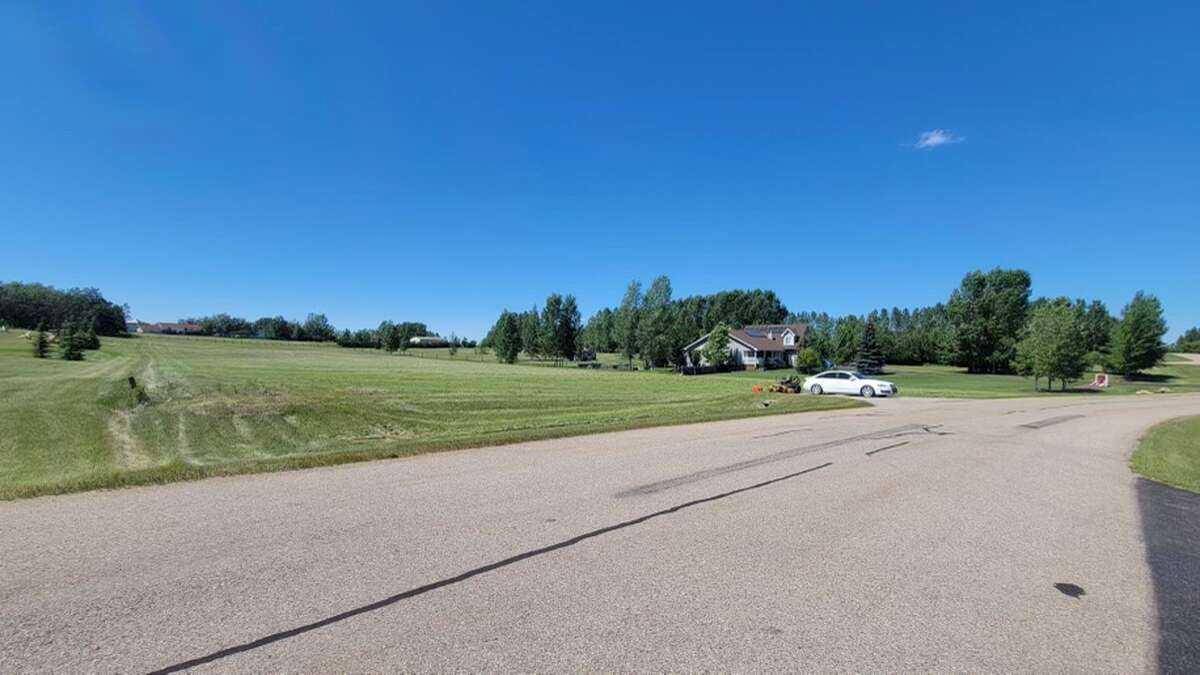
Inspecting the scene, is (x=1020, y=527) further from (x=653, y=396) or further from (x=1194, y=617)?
(x=653, y=396)

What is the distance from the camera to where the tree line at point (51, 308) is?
113 meters

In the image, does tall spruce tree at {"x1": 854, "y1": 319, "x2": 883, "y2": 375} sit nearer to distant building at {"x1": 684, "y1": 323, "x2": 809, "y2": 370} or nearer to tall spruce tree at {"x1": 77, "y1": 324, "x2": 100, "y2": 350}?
distant building at {"x1": 684, "y1": 323, "x2": 809, "y2": 370}

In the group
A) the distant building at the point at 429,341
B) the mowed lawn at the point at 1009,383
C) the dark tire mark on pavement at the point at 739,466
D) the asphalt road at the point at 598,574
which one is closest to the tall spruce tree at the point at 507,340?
the mowed lawn at the point at 1009,383

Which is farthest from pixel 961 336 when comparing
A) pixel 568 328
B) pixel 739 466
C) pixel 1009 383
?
pixel 739 466

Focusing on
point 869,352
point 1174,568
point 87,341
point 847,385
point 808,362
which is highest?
point 869,352

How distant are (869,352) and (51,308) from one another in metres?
161

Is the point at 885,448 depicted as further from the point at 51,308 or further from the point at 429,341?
the point at 429,341

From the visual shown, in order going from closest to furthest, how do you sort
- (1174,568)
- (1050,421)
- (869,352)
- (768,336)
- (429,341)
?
(1174,568), (1050,421), (869,352), (768,336), (429,341)

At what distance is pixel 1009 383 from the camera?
51.2m

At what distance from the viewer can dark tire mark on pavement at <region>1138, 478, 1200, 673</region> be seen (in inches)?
145

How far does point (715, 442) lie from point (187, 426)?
14198 millimetres

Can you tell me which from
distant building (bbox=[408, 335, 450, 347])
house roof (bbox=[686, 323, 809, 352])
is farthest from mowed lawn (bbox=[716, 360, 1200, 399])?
distant building (bbox=[408, 335, 450, 347])

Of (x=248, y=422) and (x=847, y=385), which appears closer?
(x=248, y=422)

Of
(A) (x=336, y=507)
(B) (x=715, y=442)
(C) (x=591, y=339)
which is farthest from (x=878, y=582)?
(C) (x=591, y=339)
